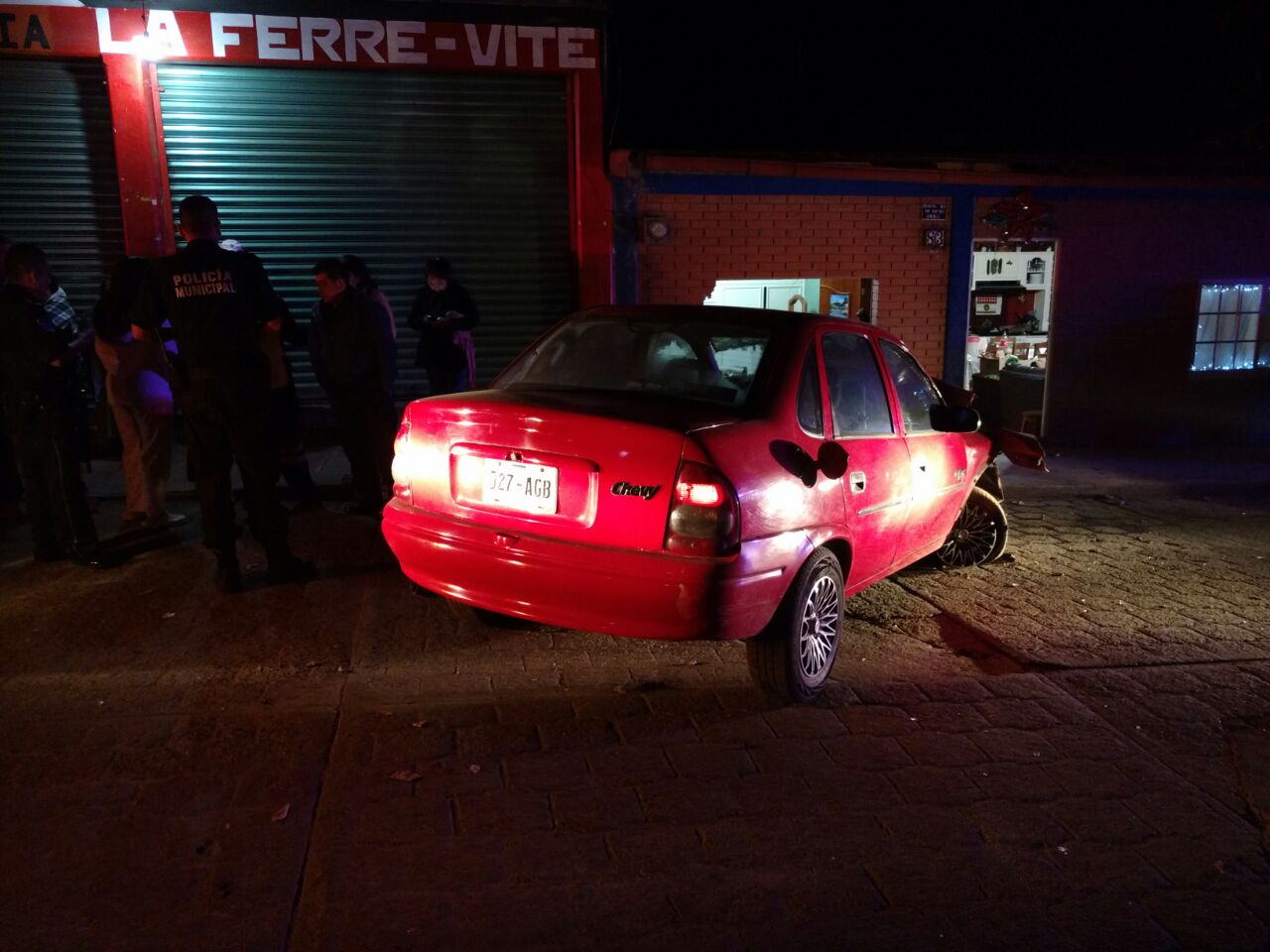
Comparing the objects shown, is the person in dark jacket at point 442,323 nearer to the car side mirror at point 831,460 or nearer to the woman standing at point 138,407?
the woman standing at point 138,407

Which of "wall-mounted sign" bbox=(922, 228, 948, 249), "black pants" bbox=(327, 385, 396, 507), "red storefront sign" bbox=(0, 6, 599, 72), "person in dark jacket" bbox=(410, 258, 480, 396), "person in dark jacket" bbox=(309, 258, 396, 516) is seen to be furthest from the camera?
"wall-mounted sign" bbox=(922, 228, 948, 249)

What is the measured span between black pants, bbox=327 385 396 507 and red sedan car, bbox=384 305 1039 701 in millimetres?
2771

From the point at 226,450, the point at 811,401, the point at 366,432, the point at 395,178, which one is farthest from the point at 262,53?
the point at 811,401

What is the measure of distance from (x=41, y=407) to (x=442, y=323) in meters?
3.37

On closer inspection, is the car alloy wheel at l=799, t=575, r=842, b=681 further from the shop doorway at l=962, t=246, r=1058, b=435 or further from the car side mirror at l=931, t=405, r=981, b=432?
the shop doorway at l=962, t=246, r=1058, b=435

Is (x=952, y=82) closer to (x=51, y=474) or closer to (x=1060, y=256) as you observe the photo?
(x=1060, y=256)

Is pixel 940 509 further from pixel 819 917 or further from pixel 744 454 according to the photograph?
pixel 819 917

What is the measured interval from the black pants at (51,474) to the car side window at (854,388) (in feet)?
15.3

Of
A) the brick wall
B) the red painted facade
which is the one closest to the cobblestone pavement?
the brick wall

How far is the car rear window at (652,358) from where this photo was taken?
173 inches

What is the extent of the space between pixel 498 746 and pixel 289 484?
448 cm

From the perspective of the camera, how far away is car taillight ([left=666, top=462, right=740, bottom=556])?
3.71 m

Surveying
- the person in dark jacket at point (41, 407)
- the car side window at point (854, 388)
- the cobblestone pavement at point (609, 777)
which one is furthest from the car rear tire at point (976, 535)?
the person in dark jacket at point (41, 407)

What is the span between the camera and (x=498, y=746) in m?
3.87
